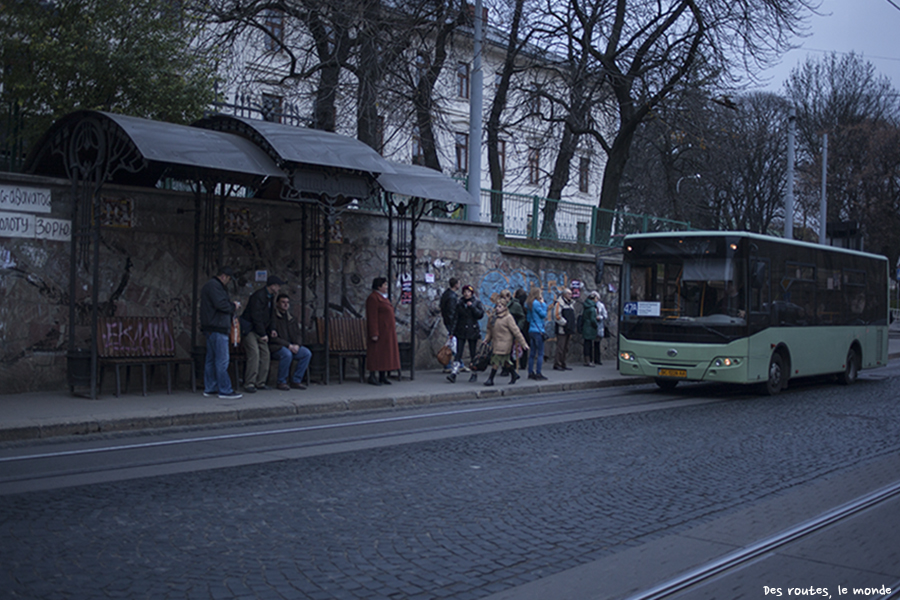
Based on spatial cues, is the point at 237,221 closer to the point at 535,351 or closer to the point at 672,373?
the point at 535,351

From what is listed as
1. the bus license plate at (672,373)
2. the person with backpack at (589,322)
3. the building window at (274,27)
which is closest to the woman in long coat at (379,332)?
the bus license plate at (672,373)

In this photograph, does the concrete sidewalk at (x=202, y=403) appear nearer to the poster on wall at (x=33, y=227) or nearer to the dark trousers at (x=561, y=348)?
the poster on wall at (x=33, y=227)

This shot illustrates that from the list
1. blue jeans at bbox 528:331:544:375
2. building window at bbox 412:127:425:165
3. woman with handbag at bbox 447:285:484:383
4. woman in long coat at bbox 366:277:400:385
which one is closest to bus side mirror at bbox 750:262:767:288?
blue jeans at bbox 528:331:544:375

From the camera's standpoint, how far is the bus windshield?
536 inches

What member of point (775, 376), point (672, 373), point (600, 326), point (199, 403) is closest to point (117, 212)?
point (199, 403)

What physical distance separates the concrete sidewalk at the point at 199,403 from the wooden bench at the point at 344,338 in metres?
0.42

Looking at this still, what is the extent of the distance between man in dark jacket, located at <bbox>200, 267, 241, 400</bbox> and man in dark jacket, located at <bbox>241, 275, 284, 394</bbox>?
498mm

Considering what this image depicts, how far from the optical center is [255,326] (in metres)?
12.4

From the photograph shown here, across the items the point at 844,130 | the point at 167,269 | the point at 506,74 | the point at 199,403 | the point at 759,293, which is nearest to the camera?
the point at 199,403

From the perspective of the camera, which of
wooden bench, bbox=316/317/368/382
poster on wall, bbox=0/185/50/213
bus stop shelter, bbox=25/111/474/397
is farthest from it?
wooden bench, bbox=316/317/368/382

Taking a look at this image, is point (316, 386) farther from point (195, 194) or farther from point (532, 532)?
point (532, 532)

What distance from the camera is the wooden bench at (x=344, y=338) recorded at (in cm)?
1422

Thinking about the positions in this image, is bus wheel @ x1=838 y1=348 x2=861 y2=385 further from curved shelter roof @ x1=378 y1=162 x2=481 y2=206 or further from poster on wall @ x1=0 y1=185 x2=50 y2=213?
poster on wall @ x1=0 y1=185 x2=50 y2=213

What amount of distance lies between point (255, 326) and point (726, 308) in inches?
305
